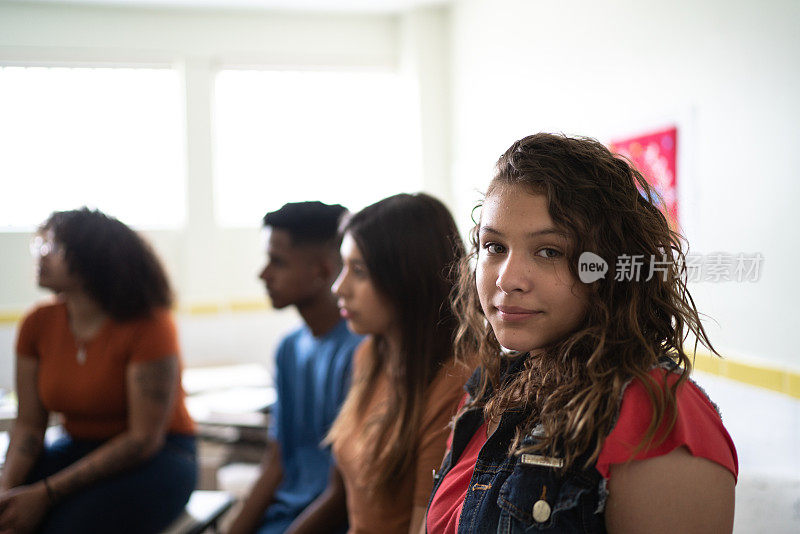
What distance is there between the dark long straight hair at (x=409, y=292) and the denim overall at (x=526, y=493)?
0.42 m

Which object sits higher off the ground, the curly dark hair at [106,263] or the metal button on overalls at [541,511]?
the curly dark hair at [106,263]

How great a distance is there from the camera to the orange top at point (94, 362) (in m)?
1.87

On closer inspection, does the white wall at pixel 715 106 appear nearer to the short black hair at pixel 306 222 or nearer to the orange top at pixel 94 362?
the short black hair at pixel 306 222

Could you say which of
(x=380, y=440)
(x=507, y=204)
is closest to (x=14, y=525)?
(x=380, y=440)

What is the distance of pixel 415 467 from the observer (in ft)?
4.31

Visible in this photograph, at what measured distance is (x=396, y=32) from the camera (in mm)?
4844

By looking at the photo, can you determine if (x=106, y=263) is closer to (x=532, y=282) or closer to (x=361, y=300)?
(x=361, y=300)

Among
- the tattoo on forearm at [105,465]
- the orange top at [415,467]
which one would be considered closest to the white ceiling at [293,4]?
the tattoo on forearm at [105,465]

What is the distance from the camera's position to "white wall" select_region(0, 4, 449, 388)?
14.0ft

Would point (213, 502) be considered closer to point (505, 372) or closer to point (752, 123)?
point (505, 372)

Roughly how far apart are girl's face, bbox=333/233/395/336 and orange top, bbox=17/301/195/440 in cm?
72

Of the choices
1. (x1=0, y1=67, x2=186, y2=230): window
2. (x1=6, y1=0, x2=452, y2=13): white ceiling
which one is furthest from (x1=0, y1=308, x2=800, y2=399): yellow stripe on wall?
(x1=6, y1=0, x2=452, y2=13): white ceiling

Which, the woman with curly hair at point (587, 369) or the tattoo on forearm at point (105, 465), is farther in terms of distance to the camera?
the tattoo on forearm at point (105, 465)

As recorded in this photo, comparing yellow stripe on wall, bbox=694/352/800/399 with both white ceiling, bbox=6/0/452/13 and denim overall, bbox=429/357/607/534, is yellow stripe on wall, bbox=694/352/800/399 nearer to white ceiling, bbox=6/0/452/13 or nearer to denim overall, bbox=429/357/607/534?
denim overall, bbox=429/357/607/534
